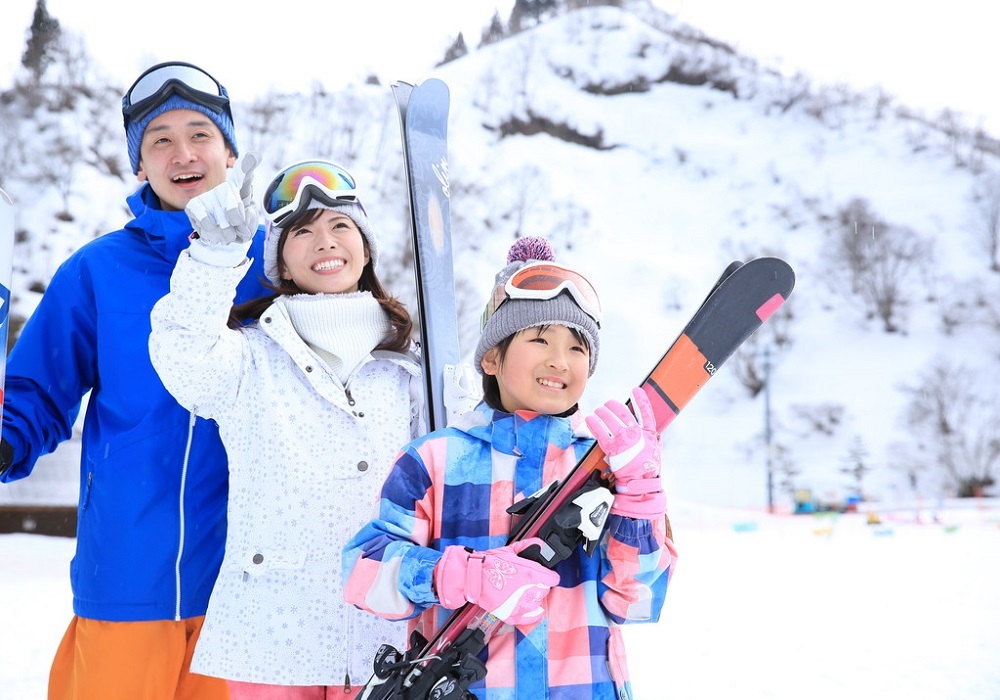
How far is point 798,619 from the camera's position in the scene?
18.7 feet

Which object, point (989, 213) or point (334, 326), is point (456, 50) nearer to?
point (989, 213)

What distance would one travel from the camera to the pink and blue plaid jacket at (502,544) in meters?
1.26

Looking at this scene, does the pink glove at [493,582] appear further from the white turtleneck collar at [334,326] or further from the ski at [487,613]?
the white turtleneck collar at [334,326]

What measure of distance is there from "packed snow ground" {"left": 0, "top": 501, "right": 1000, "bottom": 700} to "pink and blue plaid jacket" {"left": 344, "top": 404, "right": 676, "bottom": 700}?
9.87ft

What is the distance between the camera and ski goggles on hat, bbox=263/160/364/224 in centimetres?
163

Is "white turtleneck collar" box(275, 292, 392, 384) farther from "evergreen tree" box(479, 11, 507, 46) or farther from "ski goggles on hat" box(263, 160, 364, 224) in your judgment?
"evergreen tree" box(479, 11, 507, 46)

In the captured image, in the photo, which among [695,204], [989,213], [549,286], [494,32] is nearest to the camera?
[549,286]

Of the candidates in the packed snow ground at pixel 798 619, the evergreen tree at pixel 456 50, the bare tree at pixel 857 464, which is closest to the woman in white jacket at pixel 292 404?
the packed snow ground at pixel 798 619

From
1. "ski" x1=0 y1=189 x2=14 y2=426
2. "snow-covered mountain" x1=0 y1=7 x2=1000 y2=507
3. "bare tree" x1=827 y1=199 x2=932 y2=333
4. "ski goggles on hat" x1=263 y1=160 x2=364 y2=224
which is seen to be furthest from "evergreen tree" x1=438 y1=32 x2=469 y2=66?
"ski" x1=0 y1=189 x2=14 y2=426

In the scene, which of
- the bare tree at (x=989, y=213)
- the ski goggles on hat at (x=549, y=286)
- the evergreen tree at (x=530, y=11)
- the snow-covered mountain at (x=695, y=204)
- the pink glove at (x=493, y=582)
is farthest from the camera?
the evergreen tree at (x=530, y=11)

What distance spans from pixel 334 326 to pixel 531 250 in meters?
0.39

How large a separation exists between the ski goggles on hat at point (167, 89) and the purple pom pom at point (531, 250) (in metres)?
0.72

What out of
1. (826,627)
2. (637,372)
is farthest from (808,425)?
(826,627)

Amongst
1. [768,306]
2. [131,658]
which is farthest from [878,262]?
[131,658]
